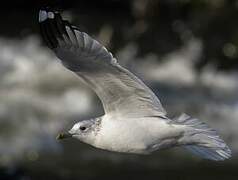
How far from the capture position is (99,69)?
4613 millimetres

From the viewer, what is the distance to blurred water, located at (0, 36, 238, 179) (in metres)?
9.22

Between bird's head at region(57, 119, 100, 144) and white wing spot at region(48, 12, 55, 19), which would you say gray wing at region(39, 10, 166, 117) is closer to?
white wing spot at region(48, 12, 55, 19)

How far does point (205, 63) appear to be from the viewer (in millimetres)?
12445

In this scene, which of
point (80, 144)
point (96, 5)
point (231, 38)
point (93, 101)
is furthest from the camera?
point (96, 5)

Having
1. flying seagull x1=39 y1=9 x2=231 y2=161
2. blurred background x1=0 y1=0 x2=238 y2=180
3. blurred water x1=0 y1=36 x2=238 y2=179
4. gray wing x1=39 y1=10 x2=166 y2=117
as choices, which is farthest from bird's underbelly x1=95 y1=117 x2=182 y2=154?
blurred water x1=0 y1=36 x2=238 y2=179

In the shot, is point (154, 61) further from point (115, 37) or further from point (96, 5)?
point (96, 5)

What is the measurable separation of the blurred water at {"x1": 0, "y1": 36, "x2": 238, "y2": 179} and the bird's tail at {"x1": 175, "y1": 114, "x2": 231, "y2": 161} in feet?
12.4

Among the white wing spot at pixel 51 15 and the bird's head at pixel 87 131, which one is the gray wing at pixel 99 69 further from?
the bird's head at pixel 87 131

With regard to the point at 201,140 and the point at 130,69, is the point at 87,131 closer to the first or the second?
the point at 201,140

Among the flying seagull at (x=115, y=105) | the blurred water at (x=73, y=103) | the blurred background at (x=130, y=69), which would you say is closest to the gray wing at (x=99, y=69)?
the flying seagull at (x=115, y=105)

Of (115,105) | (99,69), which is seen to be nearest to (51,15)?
(99,69)

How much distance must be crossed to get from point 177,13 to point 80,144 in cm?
437

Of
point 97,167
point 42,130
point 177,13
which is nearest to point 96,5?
point 177,13

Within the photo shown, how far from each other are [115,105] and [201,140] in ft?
1.88
